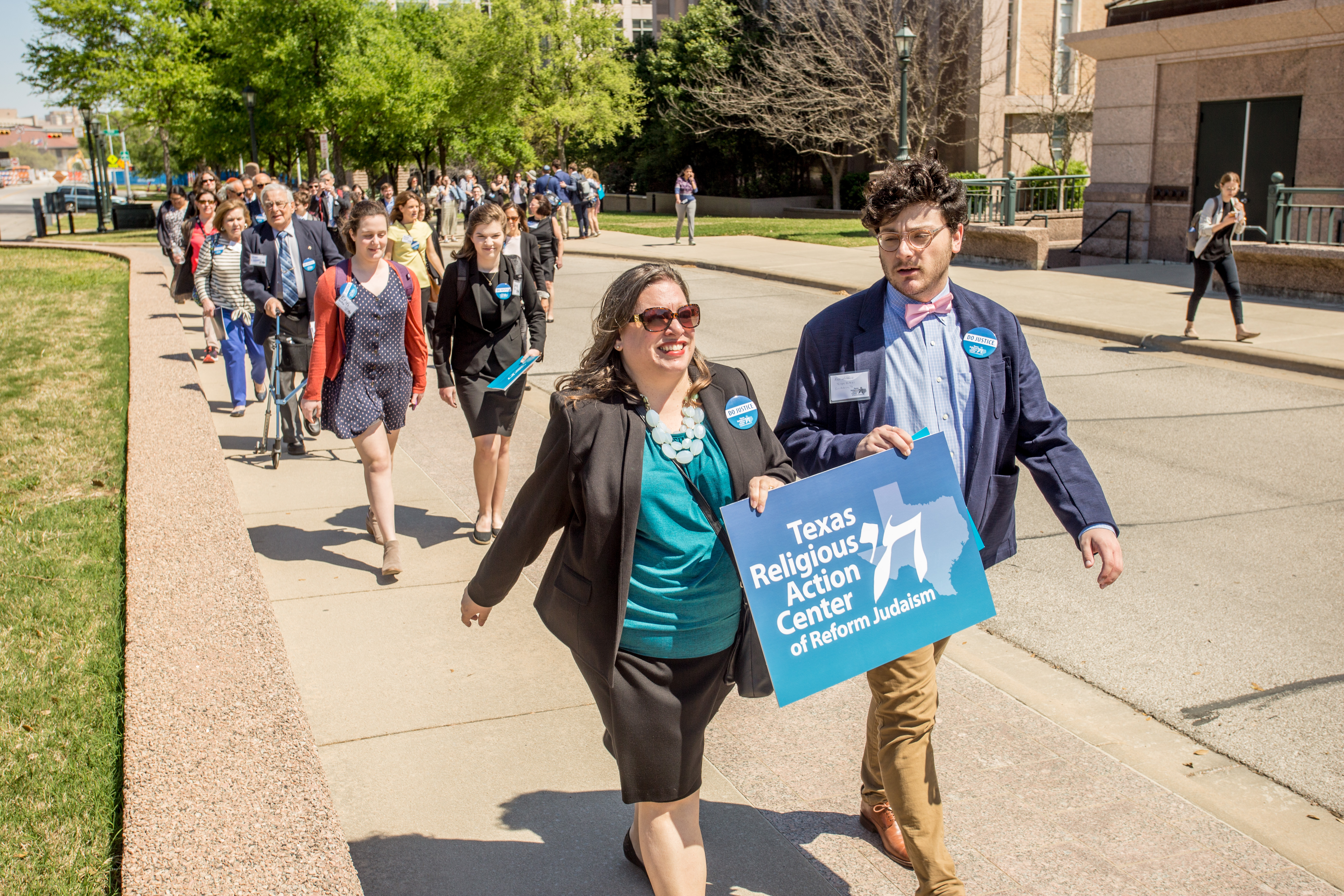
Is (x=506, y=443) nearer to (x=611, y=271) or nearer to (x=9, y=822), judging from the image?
(x=9, y=822)

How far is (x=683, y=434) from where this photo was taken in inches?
111

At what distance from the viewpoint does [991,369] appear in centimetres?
313

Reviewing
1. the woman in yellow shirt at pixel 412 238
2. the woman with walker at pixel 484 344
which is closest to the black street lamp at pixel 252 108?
the woman in yellow shirt at pixel 412 238

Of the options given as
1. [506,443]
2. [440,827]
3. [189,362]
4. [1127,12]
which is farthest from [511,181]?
[440,827]

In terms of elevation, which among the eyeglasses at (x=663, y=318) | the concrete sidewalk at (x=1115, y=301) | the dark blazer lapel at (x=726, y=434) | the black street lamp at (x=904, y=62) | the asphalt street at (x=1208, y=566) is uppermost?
the black street lamp at (x=904, y=62)

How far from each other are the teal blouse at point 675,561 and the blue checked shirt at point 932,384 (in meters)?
0.60

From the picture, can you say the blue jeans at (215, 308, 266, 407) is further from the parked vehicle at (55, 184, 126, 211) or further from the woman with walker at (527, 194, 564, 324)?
the parked vehicle at (55, 184, 126, 211)

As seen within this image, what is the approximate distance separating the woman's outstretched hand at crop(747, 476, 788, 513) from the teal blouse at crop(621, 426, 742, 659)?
9 centimetres

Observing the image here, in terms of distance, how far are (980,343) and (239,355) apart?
8.37m

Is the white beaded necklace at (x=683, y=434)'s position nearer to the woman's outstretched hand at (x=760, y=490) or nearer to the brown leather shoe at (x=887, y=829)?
the woman's outstretched hand at (x=760, y=490)

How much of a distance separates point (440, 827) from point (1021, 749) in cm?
203

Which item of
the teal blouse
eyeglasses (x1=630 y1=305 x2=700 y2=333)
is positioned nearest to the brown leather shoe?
the teal blouse

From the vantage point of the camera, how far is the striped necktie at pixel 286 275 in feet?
28.5

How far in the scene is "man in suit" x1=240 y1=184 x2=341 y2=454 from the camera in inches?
339
